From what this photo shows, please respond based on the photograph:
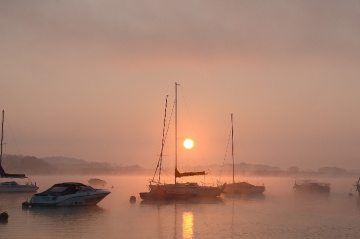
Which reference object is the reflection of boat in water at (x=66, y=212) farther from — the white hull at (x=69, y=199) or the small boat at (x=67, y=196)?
the small boat at (x=67, y=196)

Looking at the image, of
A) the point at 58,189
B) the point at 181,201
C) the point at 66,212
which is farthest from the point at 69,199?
the point at 181,201

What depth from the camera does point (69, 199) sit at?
182 feet

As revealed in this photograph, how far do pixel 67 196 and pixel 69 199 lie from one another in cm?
47

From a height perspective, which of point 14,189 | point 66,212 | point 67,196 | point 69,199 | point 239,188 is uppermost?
point 67,196

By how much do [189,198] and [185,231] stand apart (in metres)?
33.3

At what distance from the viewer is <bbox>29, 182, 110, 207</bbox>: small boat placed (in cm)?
5451

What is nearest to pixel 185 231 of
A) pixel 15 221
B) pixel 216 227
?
pixel 216 227

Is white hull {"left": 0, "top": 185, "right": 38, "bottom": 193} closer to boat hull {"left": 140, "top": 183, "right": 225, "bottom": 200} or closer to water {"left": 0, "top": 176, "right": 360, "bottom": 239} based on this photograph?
water {"left": 0, "top": 176, "right": 360, "bottom": 239}

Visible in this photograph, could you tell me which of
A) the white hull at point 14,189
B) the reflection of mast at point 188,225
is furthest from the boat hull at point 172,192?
the white hull at point 14,189

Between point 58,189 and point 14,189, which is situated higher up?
point 58,189

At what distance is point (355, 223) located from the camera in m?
46.4

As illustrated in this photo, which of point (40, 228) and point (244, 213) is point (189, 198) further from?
point (40, 228)

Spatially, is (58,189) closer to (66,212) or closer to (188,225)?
(66,212)

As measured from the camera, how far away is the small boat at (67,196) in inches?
2146
